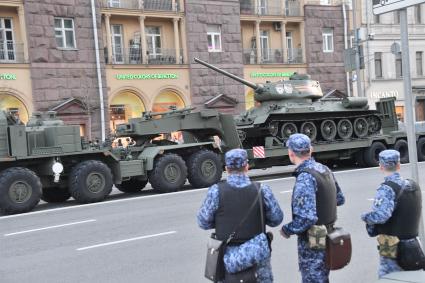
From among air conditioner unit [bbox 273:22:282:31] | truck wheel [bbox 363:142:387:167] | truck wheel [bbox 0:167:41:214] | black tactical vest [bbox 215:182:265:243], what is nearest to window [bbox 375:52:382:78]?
air conditioner unit [bbox 273:22:282:31]

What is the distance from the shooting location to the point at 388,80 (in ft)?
130

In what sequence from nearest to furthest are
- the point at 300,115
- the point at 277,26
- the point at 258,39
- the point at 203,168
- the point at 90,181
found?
the point at 90,181, the point at 203,168, the point at 300,115, the point at 258,39, the point at 277,26

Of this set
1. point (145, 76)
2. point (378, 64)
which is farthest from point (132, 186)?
point (378, 64)

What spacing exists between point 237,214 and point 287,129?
14151 millimetres

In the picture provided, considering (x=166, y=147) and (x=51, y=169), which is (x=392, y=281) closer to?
(x=51, y=169)

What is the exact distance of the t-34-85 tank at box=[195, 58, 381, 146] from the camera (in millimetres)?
18031

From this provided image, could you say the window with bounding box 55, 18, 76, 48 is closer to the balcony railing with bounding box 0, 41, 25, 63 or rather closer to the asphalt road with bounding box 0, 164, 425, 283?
the balcony railing with bounding box 0, 41, 25, 63

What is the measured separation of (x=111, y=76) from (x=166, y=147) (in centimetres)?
1448

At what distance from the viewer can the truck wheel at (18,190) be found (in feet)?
40.7

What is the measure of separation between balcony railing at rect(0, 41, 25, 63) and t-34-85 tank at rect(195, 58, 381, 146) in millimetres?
11455

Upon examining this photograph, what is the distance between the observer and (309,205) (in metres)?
4.40

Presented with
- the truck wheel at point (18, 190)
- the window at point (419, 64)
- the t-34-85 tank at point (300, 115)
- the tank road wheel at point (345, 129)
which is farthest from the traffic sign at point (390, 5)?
the window at point (419, 64)

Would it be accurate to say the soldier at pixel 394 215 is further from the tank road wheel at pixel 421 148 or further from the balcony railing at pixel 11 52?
the balcony railing at pixel 11 52

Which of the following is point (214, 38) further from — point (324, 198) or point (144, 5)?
point (324, 198)
